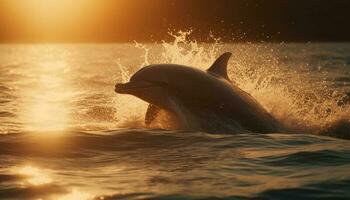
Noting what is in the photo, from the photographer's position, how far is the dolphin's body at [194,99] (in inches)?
463

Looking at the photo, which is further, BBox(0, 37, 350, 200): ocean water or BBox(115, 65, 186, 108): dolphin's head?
BBox(115, 65, 186, 108): dolphin's head

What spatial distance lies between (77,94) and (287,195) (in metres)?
17.4

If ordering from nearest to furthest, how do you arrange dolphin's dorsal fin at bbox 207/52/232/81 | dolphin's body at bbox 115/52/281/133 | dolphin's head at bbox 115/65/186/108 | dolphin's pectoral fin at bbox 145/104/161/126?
1. dolphin's body at bbox 115/52/281/133
2. dolphin's head at bbox 115/65/186/108
3. dolphin's pectoral fin at bbox 145/104/161/126
4. dolphin's dorsal fin at bbox 207/52/232/81

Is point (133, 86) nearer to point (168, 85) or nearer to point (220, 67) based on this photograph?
point (168, 85)

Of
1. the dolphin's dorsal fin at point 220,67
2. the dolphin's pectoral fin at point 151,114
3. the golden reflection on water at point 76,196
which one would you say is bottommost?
the golden reflection on water at point 76,196

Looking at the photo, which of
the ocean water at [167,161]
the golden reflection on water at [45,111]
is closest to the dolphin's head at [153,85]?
the ocean water at [167,161]

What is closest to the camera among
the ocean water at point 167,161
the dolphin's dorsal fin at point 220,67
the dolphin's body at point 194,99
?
the ocean water at point 167,161

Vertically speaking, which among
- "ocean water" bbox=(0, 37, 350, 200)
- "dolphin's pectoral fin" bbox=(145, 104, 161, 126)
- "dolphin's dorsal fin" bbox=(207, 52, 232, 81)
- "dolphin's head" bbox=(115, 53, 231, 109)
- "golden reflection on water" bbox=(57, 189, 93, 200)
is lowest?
"golden reflection on water" bbox=(57, 189, 93, 200)

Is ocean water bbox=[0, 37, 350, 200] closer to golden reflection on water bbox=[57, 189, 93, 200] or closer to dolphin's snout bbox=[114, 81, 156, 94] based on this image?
golden reflection on water bbox=[57, 189, 93, 200]

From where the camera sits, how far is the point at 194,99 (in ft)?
39.2

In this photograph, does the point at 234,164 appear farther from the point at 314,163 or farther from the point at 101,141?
the point at 101,141

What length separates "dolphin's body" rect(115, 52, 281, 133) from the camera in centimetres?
1176

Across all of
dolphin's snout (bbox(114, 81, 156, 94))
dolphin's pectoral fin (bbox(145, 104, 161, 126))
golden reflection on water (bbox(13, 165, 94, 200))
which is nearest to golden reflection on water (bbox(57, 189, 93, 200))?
golden reflection on water (bbox(13, 165, 94, 200))

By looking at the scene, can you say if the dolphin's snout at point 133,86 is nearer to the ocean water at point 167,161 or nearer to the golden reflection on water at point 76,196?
the ocean water at point 167,161
